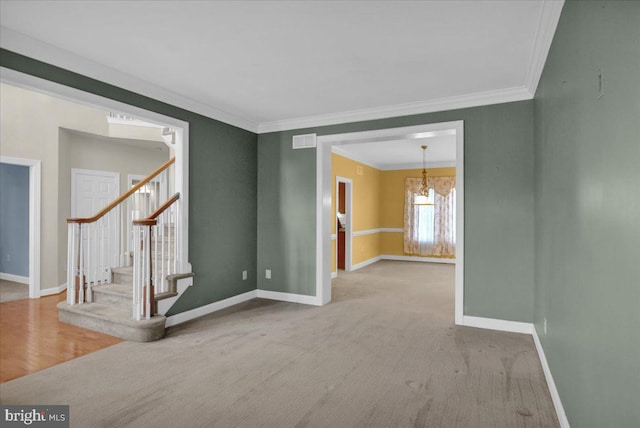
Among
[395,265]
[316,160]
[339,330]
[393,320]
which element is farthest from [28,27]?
[395,265]

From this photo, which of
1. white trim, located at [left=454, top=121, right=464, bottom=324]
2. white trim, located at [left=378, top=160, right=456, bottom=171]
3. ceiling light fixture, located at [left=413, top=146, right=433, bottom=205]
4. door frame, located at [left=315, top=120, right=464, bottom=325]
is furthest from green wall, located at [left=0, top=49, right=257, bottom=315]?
white trim, located at [left=378, top=160, right=456, bottom=171]

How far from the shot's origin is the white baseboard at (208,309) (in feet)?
13.1

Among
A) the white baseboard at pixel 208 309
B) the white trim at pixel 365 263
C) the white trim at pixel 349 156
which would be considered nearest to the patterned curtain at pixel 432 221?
the white trim at pixel 365 263

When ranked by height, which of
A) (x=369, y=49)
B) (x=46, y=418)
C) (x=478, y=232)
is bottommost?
(x=46, y=418)

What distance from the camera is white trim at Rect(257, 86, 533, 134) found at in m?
3.74

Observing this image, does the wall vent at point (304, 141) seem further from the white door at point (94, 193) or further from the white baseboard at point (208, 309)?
the white door at point (94, 193)

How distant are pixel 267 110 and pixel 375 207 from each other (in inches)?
222

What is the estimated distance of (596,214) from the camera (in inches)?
58.5

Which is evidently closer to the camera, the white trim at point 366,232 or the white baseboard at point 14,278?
the white baseboard at point 14,278

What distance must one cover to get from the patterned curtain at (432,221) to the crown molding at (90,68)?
6285 mm

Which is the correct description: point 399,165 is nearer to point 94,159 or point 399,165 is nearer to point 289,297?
point 289,297

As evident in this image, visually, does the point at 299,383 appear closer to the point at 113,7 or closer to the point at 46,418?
the point at 46,418

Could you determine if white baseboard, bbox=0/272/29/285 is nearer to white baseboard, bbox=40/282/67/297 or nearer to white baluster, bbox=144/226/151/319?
white baseboard, bbox=40/282/67/297

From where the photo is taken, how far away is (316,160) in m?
4.88
